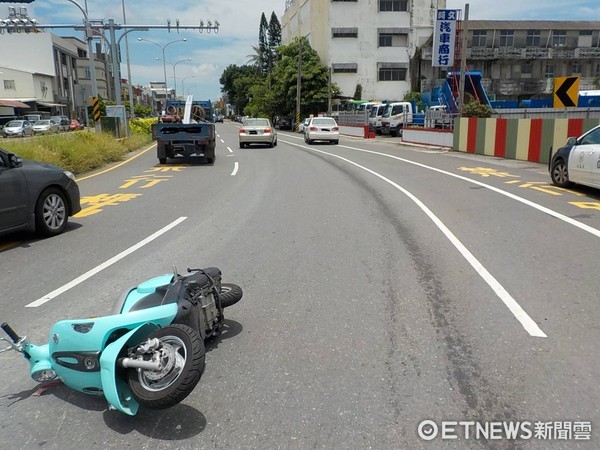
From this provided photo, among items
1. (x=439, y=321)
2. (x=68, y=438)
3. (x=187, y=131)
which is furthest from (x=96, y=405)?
(x=187, y=131)

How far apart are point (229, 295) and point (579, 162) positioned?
9613 millimetres

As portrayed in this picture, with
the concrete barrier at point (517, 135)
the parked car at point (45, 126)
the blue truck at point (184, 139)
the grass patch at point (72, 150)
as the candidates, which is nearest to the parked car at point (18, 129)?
the parked car at point (45, 126)

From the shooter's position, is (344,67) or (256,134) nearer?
(256,134)

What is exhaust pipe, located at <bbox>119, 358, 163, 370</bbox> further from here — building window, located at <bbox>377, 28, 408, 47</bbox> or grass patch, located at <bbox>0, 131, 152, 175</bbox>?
building window, located at <bbox>377, 28, 408, 47</bbox>

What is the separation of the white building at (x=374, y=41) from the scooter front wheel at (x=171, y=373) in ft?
208

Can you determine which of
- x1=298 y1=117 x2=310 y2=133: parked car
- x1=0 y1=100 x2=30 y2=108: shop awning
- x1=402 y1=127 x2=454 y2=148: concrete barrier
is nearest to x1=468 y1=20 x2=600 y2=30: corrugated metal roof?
x1=298 y1=117 x2=310 y2=133: parked car

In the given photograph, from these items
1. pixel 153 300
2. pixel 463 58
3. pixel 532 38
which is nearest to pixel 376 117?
pixel 463 58

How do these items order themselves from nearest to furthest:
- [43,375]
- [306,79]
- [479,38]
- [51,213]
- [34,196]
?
1. [43,375]
2. [34,196]
3. [51,213]
4. [306,79]
5. [479,38]

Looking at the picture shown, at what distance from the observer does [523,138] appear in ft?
61.5

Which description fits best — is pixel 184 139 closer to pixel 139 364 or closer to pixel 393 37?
pixel 139 364

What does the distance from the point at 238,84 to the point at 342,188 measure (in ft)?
353

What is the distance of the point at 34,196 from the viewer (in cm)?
754

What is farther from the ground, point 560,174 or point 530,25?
point 530,25

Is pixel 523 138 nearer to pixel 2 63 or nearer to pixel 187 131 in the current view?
pixel 187 131
